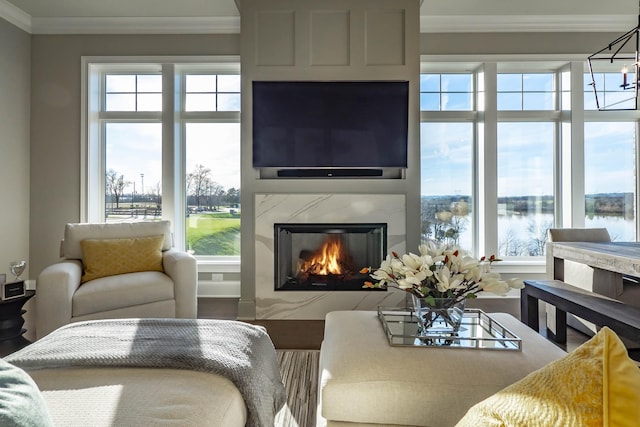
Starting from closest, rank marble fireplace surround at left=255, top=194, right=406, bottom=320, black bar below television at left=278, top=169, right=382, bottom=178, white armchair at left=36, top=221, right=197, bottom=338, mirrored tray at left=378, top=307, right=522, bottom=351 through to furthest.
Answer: mirrored tray at left=378, top=307, right=522, bottom=351 → white armchair at left=36, top=221, right=197, bottom=338 → marble fireplace surround at left=255, top=194, right=406, bottom=320 → black bar below television at left=278, top=169, right=382, bottom=178

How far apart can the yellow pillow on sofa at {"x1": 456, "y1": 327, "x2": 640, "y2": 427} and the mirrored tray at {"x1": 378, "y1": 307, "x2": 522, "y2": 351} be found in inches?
32.1

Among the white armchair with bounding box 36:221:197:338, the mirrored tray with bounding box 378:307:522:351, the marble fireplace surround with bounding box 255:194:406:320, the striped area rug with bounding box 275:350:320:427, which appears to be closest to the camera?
the mirrored tray with bounding box 378:307:522:351

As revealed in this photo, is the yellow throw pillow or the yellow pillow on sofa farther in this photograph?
the yellow throw pillow

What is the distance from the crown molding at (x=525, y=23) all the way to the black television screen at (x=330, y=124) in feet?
3.54

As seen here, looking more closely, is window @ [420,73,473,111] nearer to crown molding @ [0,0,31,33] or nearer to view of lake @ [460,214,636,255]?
view of lake @ [460,214,636,255]

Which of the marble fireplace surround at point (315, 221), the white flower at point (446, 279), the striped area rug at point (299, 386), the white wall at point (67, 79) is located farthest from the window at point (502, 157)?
the white flower at point (446, 279)

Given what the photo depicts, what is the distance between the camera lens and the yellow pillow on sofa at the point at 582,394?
1.76 ft

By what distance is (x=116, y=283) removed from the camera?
110 inches

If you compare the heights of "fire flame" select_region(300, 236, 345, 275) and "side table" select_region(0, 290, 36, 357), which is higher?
"fire flame" select_region(300, 236, 345, 275)

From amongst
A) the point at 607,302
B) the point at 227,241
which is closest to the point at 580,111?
the point at 607,302

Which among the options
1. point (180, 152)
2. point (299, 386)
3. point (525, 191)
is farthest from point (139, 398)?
point (525, 191)

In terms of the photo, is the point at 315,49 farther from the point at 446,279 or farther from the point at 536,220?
the point at 536,220

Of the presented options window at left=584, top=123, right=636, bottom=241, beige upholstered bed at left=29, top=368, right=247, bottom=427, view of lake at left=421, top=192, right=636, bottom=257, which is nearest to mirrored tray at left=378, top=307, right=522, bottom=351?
beige upholstered bed at left=29, top=368, right=247, bottom=427

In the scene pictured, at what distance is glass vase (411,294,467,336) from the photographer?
1.58 meters
